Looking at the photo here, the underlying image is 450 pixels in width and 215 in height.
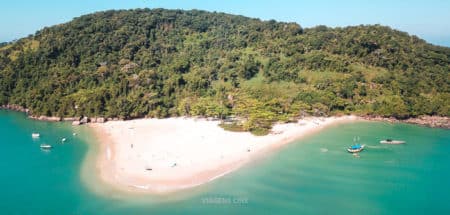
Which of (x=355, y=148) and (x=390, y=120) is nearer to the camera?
(x=355, y=148)

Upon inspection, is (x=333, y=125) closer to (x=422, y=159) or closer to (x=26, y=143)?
(x=422, y=159)

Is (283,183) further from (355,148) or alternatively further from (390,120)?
(390,120)

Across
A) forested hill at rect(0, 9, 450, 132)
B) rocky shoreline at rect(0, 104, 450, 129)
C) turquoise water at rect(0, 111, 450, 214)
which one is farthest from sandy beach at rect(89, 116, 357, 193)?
forested hill at rect(0, 9, 450, 132)

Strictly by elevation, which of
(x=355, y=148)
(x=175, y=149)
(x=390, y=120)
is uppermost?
(x=390, y=120)

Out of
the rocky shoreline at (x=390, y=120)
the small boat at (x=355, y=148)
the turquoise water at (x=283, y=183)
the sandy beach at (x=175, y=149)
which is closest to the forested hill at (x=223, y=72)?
the rocky shoreline at (x=390, y=120)

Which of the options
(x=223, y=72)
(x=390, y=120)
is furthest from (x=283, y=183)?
(x=223, y=72)

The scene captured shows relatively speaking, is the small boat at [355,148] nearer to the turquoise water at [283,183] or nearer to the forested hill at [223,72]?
the turquoise water at [283,183]

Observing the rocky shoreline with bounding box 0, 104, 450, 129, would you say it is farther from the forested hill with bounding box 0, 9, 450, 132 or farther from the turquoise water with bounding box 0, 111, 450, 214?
the turquoise water with bounding box 0, 111, 450, 214

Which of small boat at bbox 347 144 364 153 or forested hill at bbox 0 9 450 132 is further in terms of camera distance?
forested hill at bbox 0 9 450 132
